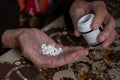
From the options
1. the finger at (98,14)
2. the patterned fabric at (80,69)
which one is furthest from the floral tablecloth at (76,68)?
the finger at (98,14)

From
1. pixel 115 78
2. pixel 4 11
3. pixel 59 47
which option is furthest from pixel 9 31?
pixel 115 78

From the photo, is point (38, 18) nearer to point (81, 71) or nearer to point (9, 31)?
point (9, 31)

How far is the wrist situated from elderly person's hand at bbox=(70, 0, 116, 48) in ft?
0.71

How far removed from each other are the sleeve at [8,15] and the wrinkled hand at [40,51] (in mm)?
113

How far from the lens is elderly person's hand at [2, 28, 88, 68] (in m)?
0.85

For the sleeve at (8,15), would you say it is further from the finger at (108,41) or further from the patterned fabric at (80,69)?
the finger at (108,41)

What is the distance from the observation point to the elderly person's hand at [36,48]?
2.78ft

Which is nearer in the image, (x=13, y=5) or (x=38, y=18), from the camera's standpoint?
(x=13, y=5)

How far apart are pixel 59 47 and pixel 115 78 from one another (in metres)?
0.23

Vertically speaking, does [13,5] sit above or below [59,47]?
above

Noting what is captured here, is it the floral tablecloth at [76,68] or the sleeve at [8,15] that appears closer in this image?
the floral tablecloth at [76,68]

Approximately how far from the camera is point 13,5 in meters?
1.09

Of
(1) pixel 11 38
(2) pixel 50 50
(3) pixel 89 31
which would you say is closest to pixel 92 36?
(3) pixel 89 31

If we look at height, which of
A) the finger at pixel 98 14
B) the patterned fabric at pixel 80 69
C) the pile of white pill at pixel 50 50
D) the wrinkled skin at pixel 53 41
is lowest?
the patterned fabric at pixel 80 69
